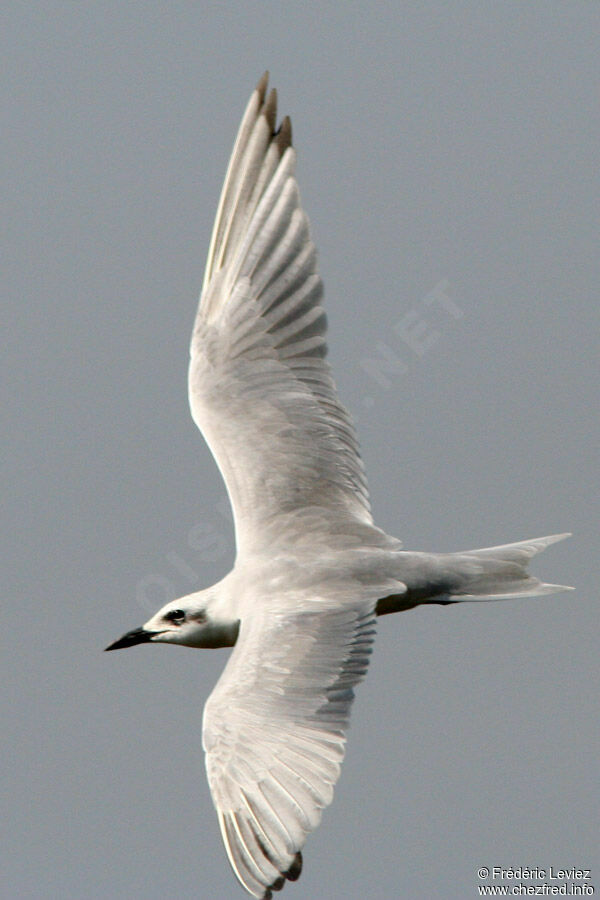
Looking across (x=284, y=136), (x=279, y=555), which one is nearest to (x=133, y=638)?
(x=279, y=555)

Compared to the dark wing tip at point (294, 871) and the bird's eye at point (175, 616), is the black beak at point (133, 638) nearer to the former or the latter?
the bird's eye at point (175, 616)

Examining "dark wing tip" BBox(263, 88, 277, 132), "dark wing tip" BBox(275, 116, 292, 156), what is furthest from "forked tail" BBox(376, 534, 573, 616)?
"dark wing tip" BBox(263, 88, 277, 132)

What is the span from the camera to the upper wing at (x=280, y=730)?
32.2 feet

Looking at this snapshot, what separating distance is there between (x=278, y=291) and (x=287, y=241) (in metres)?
0.40

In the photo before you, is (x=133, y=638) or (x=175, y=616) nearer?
(x=175, y=616)

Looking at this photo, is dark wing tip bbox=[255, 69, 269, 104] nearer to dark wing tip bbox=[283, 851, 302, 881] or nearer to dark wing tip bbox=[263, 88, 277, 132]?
dark wing tip bbox=[263, 88, 277, 132]

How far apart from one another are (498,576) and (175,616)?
7.44ft

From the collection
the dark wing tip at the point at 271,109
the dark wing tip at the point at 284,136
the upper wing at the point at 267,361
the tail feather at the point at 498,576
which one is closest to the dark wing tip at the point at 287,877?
the tail feather at the point at 498,576

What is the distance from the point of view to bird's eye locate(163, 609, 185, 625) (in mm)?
11984

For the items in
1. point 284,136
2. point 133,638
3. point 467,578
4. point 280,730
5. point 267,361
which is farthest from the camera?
point 284,136

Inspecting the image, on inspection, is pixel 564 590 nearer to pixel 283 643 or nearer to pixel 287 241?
pixel 283 643

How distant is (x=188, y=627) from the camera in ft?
39.3

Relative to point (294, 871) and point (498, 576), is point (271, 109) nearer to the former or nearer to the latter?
point (498, 576)

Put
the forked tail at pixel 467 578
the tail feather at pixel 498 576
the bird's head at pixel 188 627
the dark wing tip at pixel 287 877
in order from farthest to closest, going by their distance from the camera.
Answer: the bird's head at pixel 188 627, the tail feather at pixel 498 576, the forked tail at pixel 467 578, the dark wing tip at pixel 287 877
